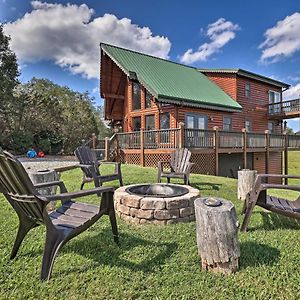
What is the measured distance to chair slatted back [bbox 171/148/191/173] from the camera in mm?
6855

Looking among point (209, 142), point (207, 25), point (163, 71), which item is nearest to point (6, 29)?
point (163, 71)

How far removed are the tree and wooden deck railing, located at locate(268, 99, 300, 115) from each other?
20577 mm

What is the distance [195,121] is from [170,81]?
9.09 ft

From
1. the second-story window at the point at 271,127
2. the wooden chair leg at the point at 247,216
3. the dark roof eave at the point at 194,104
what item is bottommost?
the wooden chair leg at the point at 247,216

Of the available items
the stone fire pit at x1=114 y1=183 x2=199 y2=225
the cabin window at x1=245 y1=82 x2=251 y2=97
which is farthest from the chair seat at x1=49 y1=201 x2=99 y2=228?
the cabin window at x1=245 y1=82 x2=251 y2=97

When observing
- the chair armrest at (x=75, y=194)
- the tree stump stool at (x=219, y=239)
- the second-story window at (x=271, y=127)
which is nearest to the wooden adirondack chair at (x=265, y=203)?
the tree stump stool at (x=219, y=239)

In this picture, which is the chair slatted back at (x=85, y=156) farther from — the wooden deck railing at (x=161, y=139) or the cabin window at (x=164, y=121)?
the cabin window at (x=164, y=121)

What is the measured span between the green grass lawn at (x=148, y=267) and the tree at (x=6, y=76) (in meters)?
18.0

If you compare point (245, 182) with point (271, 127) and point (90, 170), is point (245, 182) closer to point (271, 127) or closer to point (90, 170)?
point (90, 170)

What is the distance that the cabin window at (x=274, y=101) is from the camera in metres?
20.4

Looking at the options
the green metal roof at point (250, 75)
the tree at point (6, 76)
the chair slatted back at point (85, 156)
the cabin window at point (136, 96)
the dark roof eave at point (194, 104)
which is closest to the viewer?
→ the chair slatted back at point (85, 156)

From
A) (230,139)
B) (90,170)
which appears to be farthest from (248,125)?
(90,170)

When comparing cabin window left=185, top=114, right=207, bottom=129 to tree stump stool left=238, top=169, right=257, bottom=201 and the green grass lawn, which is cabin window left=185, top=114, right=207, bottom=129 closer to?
tree stump stool left=238, top=169, right=257, bottom=201

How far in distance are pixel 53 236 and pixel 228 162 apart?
44.9ft
